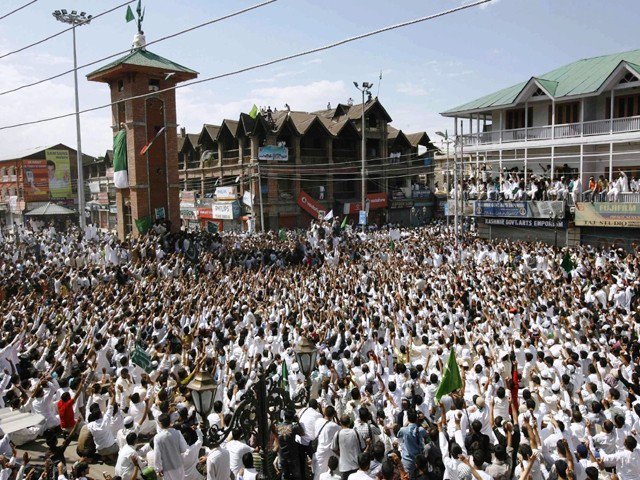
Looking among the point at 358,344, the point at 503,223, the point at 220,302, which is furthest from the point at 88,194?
the point at 358,344

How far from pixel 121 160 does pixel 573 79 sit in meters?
23.0

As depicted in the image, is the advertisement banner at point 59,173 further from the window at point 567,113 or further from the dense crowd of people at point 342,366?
the window at point 567,113

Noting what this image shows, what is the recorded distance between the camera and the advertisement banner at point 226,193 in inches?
1567

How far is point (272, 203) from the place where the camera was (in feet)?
129

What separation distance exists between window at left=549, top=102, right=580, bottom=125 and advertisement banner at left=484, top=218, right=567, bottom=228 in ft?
20.2

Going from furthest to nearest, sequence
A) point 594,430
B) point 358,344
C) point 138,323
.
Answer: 1. point 138,323
2. point 358,344
3. point 594,430

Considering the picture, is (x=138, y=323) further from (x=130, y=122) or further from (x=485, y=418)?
(x=130, y=122)

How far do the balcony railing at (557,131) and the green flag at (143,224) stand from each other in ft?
57.9

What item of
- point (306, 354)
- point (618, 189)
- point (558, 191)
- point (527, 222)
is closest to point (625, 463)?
point (306, 354)

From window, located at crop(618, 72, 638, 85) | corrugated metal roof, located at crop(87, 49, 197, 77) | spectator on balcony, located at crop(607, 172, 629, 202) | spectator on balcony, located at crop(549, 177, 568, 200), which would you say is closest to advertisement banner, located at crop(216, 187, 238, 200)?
corrugated metal roof, located at crop(87, 49, 197, 77)

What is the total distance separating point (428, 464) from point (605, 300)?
10.3m

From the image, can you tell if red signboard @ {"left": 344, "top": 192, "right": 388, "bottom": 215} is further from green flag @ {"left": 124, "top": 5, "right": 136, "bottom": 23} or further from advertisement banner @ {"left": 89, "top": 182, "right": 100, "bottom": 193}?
advertisement banner @ {"left": 89, "top": 182, "right": 100, "bottom": 193}

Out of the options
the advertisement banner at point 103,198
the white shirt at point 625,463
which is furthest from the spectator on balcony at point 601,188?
the advertisement banner at point 103,198

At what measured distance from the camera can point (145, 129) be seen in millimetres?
27594
